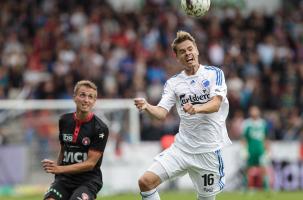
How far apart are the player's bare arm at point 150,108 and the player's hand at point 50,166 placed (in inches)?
44.1

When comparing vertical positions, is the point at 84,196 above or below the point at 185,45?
below

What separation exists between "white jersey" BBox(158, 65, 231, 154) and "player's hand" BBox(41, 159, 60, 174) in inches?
66.0

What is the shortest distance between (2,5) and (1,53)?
231cm

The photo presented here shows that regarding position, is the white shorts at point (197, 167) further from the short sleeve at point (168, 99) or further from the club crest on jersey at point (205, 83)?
the club crest on jersey at point (205, 83)

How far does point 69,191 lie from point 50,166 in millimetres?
493

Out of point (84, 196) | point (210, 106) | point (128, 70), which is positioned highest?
point (128, 70)

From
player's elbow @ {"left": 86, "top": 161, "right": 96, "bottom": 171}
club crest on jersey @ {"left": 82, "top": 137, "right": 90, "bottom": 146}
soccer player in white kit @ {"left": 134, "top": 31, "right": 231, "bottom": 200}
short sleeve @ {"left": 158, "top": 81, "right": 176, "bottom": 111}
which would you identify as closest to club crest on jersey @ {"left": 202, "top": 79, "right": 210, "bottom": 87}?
soccer player in white kit @ {"left": 134, "top": 31, "right": 231, "bottom": 200}

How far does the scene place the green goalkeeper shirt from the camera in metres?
20.6

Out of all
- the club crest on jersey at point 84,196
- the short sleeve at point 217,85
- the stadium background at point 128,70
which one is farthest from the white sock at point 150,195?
the stadium background at point 128,70

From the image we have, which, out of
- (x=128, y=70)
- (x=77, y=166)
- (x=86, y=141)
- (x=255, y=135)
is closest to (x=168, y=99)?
(x=86, y=141)

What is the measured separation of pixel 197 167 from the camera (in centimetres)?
1064

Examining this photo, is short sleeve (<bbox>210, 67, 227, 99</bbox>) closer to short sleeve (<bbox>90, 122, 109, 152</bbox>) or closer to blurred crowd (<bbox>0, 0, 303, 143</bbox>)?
short sleeve (<bbox>90, 122, 109, 152</bbox>)

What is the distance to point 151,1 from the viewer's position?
26000 millimetres

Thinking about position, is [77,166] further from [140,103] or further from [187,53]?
[187,53]
